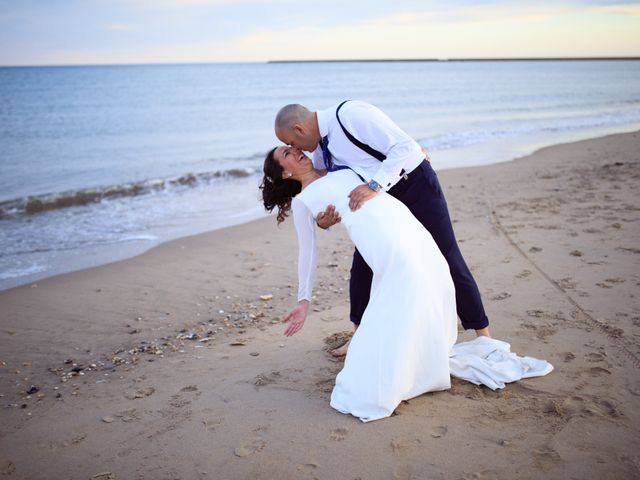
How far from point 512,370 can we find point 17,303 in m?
5.29

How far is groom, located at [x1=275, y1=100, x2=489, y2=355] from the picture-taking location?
3.18 metres

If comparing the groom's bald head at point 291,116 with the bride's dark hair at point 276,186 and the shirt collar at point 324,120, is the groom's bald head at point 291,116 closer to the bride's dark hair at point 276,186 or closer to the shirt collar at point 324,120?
the shirt collar at point 324,120

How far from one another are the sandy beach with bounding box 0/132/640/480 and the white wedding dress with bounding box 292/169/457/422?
0.56 ft

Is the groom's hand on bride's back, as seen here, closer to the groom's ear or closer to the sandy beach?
the groom's ear

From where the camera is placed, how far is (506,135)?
19.6 metres

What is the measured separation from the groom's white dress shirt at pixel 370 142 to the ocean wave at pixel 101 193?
30.6ft

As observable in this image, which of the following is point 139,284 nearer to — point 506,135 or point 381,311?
point 381,311

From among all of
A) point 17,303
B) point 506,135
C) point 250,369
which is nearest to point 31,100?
point 506,135

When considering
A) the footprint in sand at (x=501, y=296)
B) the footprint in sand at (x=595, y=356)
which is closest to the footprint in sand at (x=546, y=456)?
the footprint in sand at (x=595, y=356)

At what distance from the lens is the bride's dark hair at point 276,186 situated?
336cm

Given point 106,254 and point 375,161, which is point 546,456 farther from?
point 106,254

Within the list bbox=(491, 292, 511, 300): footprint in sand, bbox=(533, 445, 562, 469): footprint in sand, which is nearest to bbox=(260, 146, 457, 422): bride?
bbox=(533, 445, 562, 469): footprint in sand

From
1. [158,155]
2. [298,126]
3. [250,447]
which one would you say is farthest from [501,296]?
[158,155]

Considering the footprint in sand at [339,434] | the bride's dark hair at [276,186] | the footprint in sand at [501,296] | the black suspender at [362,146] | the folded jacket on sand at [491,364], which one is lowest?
the footprint in sand at [501,296]
